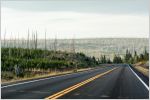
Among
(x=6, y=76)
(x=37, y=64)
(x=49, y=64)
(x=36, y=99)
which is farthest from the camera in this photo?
(x=49, y=64)

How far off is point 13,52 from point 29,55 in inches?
231

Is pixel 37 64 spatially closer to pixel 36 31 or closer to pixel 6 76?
pixel 6 76

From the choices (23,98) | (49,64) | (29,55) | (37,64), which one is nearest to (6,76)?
(23,98)

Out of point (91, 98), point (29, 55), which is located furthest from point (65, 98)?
point (29, 55)

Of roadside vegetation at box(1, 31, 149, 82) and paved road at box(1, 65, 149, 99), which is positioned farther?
roadside vegetation at box(1, 31, 149, 82)

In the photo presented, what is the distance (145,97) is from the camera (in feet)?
51.3

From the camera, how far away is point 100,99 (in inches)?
564

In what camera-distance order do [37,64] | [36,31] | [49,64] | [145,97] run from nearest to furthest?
[145,97]
[37,64]
[49,64]
[36,31]

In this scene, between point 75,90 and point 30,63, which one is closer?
point 75,90

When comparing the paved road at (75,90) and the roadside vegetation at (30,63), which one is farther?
the roadside vegetation at (30,63)

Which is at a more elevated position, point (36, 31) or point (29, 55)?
point (36, 31)

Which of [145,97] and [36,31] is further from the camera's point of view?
[36,31]

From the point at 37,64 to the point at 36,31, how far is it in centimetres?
5006

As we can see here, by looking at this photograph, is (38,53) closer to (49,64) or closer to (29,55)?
(29,55)
